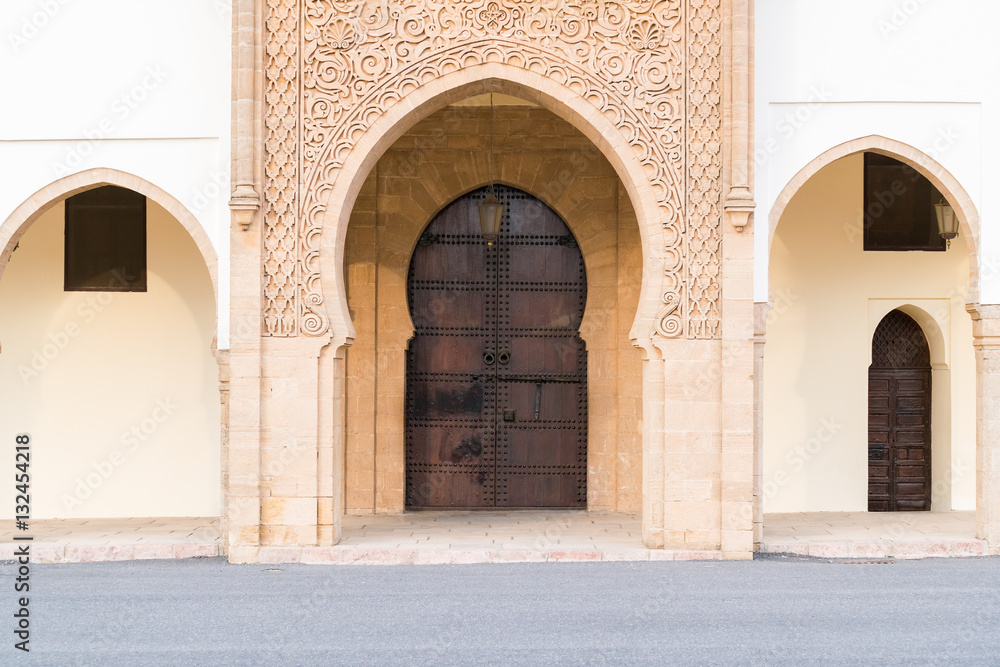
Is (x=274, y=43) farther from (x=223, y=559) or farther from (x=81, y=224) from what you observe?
(x=223, y=559)

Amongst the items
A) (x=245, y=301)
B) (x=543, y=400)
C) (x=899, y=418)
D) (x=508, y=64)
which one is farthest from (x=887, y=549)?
(x=245, y=301)

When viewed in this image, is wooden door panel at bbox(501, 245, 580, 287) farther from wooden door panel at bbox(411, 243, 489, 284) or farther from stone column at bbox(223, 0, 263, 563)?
stone column at bbox(223, 0, 263, 563)

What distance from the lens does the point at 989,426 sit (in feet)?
24.8

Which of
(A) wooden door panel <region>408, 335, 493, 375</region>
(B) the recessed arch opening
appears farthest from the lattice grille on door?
(B) the recessed arch opening

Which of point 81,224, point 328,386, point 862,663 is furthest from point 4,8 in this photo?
point 862,663

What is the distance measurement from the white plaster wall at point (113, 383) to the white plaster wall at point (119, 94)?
168cm

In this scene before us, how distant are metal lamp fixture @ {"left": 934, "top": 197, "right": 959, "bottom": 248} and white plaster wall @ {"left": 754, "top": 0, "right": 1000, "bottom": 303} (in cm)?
128

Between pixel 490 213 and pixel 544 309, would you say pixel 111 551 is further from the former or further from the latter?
pixel 544 309

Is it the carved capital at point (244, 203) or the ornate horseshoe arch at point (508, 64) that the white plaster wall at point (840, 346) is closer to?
the ornate horseshoe arch at point (508, 64)

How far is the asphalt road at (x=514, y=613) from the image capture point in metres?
5.08

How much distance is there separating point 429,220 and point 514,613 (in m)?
4.64

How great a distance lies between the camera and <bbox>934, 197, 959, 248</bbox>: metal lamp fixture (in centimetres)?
890

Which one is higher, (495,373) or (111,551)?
(495,373)

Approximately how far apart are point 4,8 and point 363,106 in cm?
313
